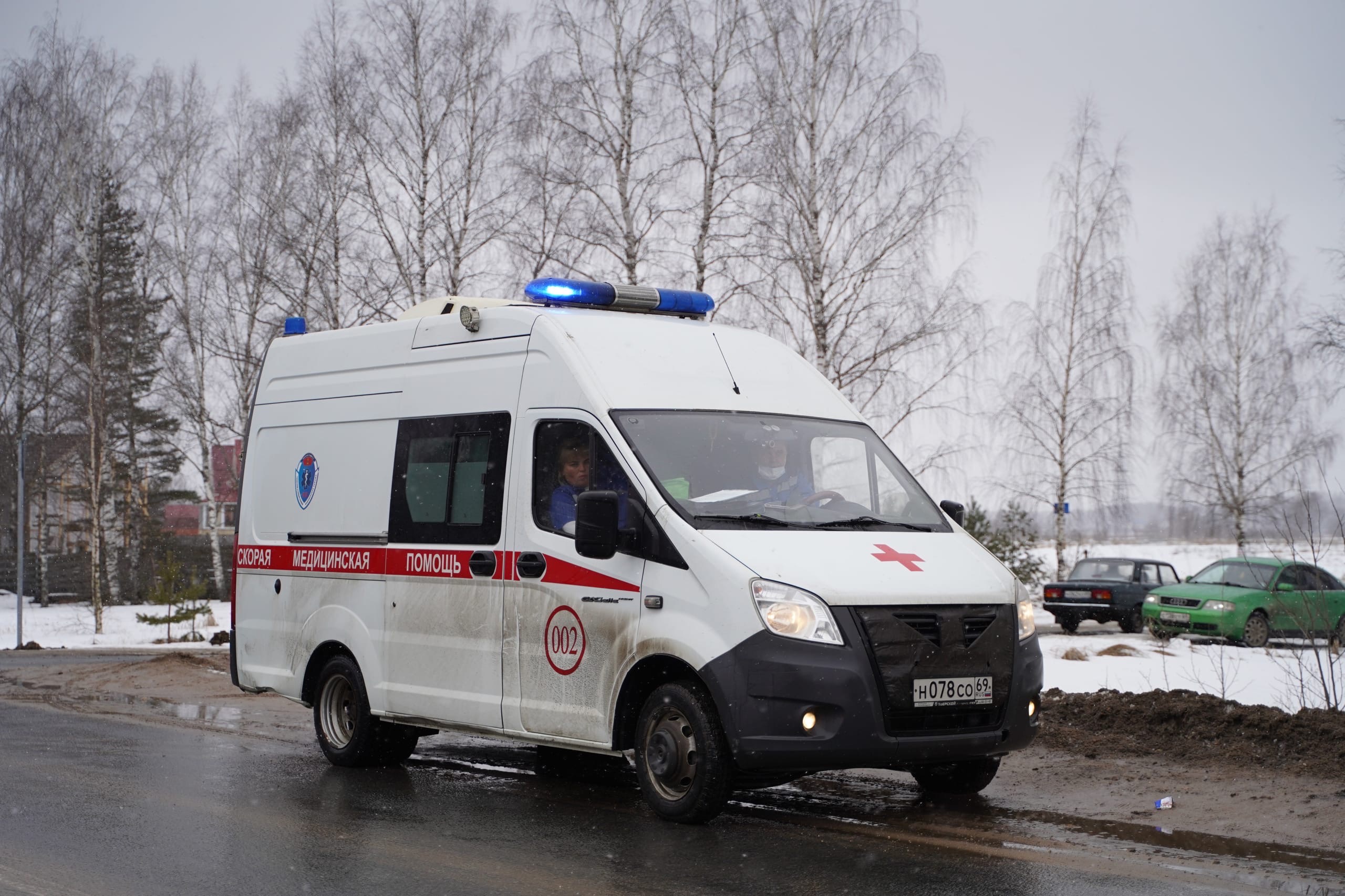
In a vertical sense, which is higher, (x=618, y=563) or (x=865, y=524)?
(x=865, y=524)

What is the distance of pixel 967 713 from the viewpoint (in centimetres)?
668

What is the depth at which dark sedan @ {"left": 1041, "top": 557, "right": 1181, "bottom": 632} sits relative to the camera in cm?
2438

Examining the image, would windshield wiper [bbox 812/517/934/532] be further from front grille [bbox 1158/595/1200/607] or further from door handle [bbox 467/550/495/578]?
front grille [bbox 1158/595/1200/607]

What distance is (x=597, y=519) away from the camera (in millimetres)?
6715

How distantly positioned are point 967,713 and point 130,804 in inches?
171

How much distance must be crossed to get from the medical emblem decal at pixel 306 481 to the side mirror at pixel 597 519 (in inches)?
122

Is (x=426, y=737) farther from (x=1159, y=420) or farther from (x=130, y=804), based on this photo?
(x=1159, y=420)

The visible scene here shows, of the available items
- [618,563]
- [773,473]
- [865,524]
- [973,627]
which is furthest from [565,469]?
[973,627]

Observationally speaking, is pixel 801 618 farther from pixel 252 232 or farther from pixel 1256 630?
pixel 252 232

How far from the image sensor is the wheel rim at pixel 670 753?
21.9 feet

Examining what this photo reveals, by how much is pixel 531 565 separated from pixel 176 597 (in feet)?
62.1

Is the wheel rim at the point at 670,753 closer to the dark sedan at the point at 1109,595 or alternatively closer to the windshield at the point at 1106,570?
the dark sedan at the point at 1109,595

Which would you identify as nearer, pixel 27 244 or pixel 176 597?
pixel 176 597

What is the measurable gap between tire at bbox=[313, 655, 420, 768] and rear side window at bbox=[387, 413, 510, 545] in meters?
1.05
